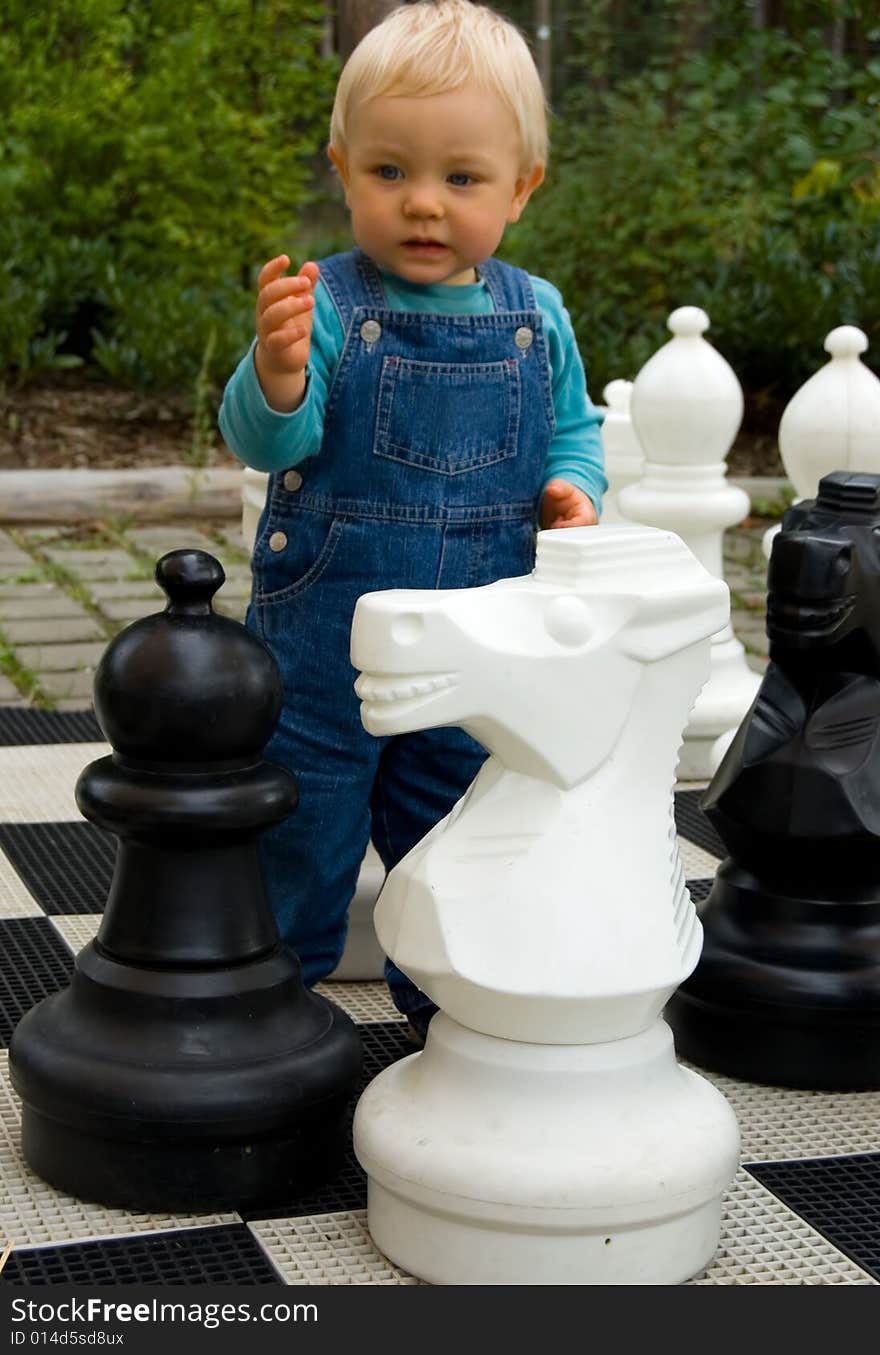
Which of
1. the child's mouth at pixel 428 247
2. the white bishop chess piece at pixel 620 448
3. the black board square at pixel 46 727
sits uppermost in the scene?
the child's mouth at pixel 428 247

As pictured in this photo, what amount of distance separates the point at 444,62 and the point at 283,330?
335 mm

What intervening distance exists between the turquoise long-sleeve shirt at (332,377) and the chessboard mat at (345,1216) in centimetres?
65

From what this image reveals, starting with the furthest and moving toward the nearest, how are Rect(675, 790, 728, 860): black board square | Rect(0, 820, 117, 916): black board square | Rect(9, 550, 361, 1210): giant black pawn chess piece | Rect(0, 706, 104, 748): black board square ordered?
Rect(0, 706, 104, 748): black board square
Rect(675, 790, 728, 860): black board square
Rect(0, 820, 117, 916): black board square
Rect(9, 550, 361, 1210): giant black pawn chess piece

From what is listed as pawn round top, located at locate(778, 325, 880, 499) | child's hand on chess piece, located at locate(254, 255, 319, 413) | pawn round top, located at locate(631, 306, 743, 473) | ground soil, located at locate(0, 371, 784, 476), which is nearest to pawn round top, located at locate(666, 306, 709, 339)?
pawn round top, located at locate(631, 306, 743, 473)

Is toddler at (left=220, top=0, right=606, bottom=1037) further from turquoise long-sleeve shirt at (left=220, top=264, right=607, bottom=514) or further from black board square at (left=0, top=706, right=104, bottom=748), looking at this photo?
black board square at (left=0, top=706, right=104, bottom=748)

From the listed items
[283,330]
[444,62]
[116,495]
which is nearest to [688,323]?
[444,62]

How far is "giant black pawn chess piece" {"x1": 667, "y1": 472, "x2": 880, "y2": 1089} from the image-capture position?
1941 mm

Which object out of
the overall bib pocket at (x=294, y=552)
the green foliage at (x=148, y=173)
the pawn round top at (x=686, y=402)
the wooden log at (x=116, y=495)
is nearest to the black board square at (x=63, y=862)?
the overall bib pocket at (x=294, y=552)

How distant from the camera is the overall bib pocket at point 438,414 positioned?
6.42 ft

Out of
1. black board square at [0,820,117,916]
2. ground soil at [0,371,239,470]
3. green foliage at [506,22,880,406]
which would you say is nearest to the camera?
black board square at [0,820,117,916]

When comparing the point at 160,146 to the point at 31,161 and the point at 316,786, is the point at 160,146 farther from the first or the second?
the point at 316,786

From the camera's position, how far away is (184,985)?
5.30ft

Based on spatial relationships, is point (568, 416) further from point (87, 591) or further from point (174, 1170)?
point (87, 591)

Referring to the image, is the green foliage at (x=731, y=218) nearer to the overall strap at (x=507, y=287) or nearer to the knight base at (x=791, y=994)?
the overall strap at (x=507, y=287)
